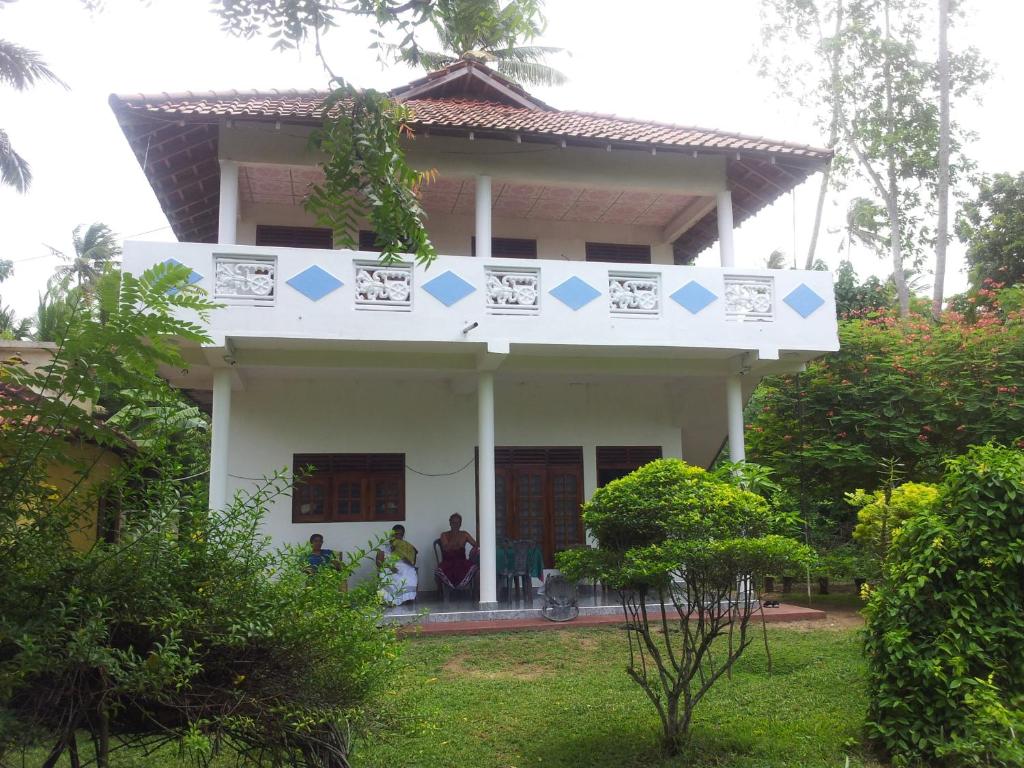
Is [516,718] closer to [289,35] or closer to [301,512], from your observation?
[289,35]

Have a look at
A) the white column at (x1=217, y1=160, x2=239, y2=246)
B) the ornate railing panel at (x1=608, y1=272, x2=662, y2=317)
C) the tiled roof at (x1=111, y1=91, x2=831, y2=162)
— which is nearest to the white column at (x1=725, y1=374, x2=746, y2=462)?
the ornate railing panel at (x1=608, y1=272, x2=662, y2=317)

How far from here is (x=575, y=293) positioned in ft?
34.0

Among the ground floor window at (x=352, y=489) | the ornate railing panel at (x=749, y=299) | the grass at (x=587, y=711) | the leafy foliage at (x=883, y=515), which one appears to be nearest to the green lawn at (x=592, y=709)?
the grass at (x=587, y=711)

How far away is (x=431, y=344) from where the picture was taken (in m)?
10.1

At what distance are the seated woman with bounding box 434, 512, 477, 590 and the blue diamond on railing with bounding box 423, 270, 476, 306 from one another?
10.8 ft

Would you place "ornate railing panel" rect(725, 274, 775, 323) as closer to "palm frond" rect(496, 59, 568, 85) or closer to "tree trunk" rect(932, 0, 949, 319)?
"tree trunk" rect(932, 0, 949, 319)

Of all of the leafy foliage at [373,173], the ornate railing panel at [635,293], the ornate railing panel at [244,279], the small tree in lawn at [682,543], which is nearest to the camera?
the leafy foliage at [373,173]

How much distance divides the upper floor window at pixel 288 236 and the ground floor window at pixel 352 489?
3.04m

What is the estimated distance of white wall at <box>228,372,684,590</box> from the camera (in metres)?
11.8

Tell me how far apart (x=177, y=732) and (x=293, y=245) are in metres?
10.1

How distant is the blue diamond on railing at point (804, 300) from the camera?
36.0ft

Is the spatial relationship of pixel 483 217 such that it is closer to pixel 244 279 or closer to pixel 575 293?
pixel 575 293

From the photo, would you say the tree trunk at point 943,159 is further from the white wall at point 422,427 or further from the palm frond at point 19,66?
the palm frond at point 19,66

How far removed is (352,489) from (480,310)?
361 centimetres
